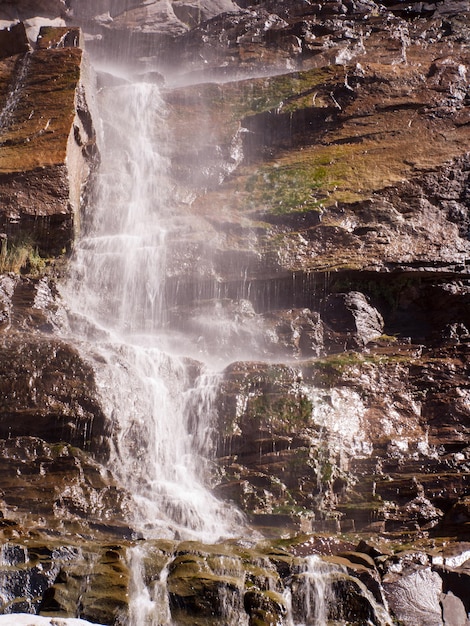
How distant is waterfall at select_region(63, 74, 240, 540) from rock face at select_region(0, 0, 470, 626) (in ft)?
0.87

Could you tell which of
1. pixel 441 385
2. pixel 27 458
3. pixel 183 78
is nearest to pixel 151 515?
pixel 27 458

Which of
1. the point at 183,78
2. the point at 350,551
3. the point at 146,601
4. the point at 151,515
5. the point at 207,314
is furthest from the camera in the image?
the point at 183,78

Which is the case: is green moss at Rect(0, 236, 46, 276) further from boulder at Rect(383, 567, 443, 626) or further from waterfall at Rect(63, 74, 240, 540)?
boulder at Rect(383, 567, 443, 626)

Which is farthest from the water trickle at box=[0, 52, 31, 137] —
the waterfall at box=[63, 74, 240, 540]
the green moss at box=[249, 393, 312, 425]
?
the green moss at box=[249, 393, 312, 425]

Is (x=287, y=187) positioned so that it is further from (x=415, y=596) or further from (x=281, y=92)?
(x=415, y=596)

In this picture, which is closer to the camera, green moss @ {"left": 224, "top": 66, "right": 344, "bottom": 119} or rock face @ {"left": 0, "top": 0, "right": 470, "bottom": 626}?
rock face @ {"left": 0, "top": 0, "right": 470, "bottom": 626}

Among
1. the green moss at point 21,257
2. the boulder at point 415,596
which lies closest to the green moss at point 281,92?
the green moss at point 21,257

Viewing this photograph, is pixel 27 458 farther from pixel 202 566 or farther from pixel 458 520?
pixel 458 520

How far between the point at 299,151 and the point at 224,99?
2.25 metres

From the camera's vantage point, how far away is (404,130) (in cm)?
1378

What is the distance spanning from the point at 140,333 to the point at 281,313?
2.33 meters

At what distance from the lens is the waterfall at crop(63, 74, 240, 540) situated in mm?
8914

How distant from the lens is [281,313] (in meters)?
11.8

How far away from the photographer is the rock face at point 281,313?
697cm
